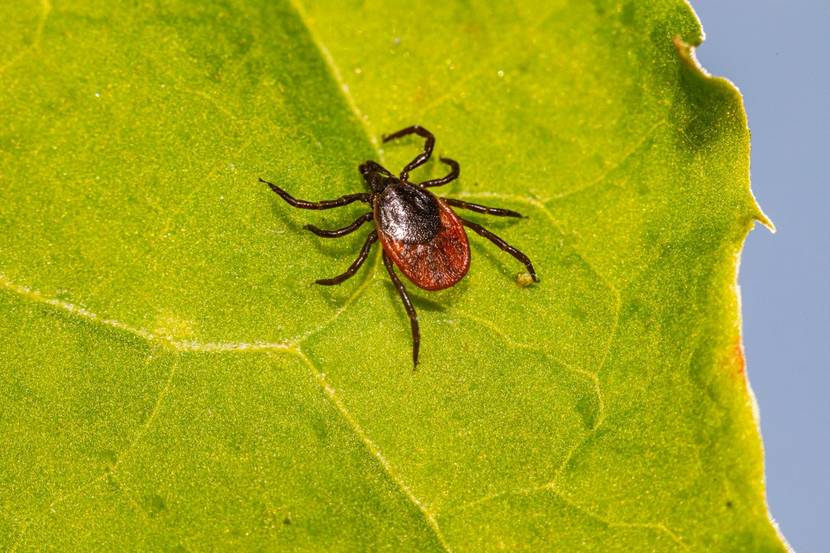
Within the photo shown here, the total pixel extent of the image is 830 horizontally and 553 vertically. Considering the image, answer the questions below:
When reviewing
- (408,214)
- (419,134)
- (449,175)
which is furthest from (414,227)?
(419,134)

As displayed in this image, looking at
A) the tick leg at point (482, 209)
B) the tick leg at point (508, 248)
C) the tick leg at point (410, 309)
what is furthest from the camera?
the tick leg at point (482, 209)

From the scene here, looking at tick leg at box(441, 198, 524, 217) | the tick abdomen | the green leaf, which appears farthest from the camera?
the tick abdomen

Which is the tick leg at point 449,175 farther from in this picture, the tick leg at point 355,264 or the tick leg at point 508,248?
the tick leg at point 355,264

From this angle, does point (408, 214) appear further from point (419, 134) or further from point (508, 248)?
point (508, 248)

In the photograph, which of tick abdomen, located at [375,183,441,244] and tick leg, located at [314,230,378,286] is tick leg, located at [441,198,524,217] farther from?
tick leg, located at [314,230,378,286]

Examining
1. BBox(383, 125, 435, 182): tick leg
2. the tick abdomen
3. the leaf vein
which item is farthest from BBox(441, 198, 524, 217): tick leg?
the leaf vein

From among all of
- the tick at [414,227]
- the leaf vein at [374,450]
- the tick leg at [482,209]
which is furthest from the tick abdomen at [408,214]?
the leaf vein at [374,450]
